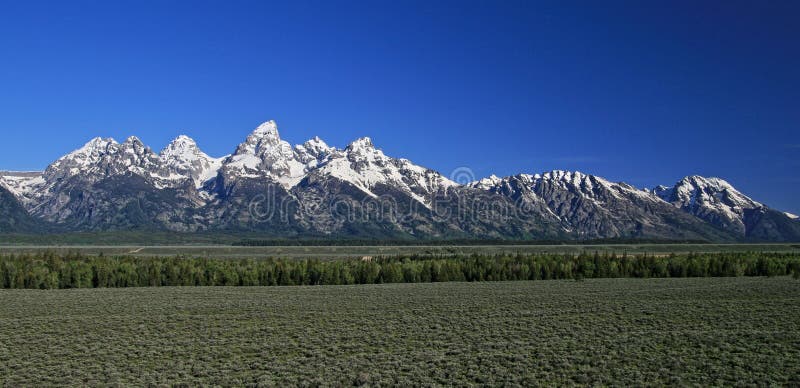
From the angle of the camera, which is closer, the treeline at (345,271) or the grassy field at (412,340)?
the grassy field at (412,340)

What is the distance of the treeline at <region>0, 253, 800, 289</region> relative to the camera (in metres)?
91.7

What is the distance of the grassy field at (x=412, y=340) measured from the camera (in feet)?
103

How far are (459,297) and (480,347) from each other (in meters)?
27.1

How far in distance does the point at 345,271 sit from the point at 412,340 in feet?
194

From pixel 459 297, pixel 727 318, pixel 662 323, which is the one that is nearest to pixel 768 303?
pixel 727 318

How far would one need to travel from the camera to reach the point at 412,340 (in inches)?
1567

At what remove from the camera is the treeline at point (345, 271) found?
91688mm

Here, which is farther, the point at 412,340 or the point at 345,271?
the point at 345,271

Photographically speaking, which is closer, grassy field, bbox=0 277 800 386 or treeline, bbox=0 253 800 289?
grassy field, bbox=0 277 800 386

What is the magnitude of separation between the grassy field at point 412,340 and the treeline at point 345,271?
3012 cm

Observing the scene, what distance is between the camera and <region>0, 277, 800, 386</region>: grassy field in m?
31.4

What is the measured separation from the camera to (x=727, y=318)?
4569 centimetres

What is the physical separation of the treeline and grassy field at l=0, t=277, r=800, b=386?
3012cm

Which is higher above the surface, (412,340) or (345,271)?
(412,340)
